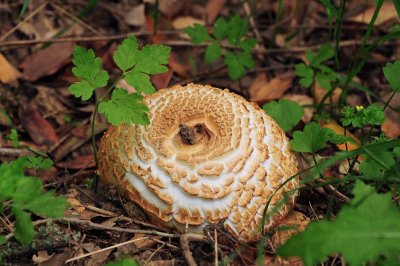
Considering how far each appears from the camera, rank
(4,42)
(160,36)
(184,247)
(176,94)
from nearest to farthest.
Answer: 1. (184,247)
2. (176,94)
3. (4,42)
4. (160,36)

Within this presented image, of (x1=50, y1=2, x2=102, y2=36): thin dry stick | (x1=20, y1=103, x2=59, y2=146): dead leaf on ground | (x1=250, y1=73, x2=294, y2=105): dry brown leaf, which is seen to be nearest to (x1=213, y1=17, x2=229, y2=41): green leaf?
(x1=250, y1=73, x2=294, y2=105): dry brown leaf

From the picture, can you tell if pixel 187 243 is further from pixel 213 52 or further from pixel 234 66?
pixel 213 52

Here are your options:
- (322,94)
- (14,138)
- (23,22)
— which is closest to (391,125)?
(322,94)

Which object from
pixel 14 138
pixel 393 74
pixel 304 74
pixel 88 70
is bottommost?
pixel 14 138

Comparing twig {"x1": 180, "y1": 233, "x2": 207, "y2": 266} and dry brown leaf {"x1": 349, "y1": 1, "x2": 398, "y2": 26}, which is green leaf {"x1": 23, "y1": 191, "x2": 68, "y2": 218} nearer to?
twig {"x1": 180, "y1": 233, "x2": 207, "y2": 266}

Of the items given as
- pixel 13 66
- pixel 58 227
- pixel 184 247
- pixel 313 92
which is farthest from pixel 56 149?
pixel 313 92

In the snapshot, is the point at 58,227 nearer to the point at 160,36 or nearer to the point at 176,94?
the point at 176,94
